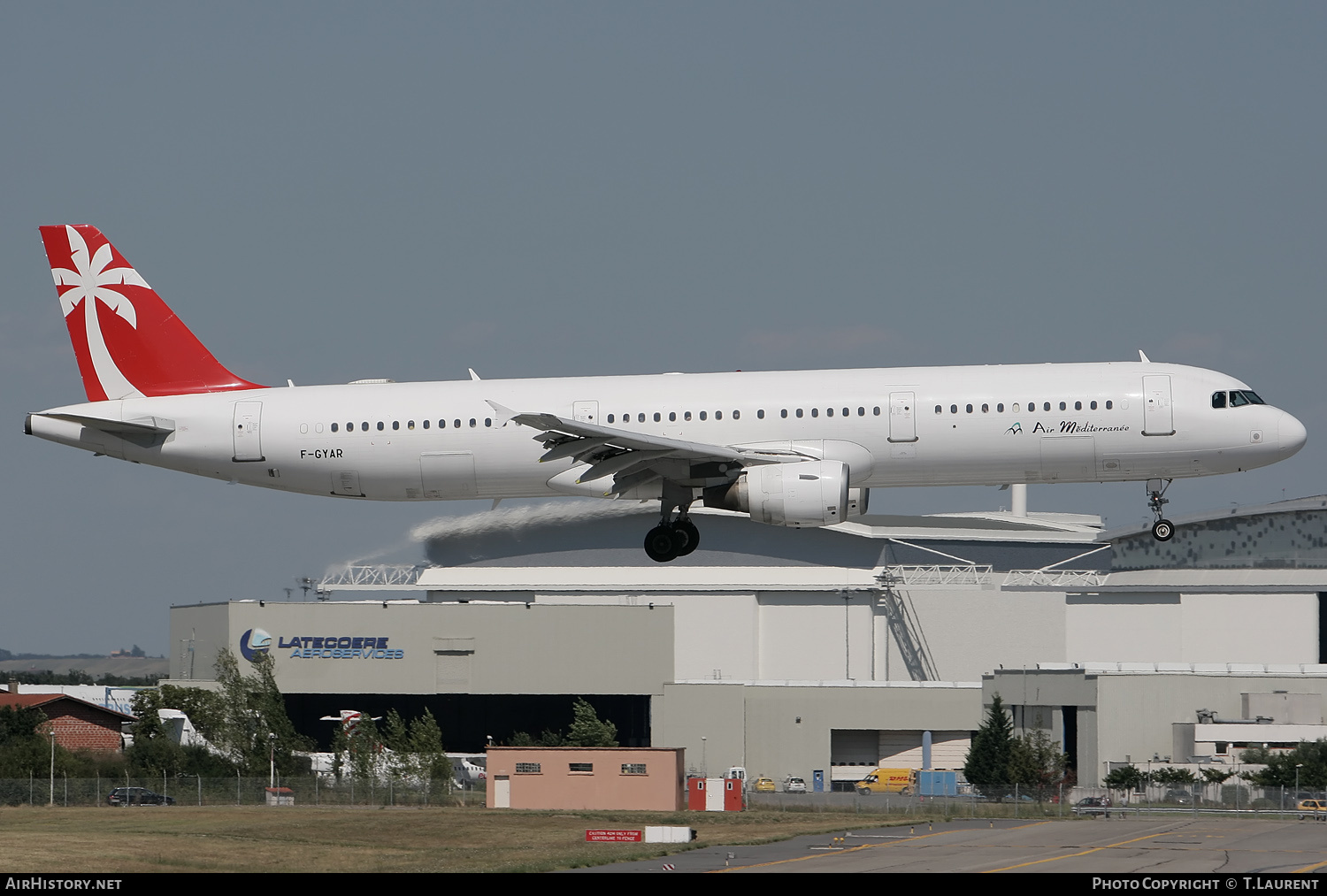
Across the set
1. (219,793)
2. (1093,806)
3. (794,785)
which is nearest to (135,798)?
(219,793)

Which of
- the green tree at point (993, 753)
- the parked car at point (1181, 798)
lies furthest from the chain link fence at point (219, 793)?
the parked car at point (1181, 798)

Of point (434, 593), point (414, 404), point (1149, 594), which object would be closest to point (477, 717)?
point (434, 593)

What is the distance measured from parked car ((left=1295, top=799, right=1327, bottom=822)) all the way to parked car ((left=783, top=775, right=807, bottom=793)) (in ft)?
117

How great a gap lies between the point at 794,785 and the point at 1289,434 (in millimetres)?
63306

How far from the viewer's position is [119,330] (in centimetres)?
4591

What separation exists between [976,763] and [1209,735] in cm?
1195

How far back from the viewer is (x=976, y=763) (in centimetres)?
9025

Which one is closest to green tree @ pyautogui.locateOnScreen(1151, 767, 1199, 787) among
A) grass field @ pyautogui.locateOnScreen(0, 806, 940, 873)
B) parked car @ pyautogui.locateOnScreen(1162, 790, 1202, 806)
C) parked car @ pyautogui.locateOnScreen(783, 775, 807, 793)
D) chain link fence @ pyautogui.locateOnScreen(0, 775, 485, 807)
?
parked car @ pyautogui.locateOnScreen(1162, 790, 1202, 806)

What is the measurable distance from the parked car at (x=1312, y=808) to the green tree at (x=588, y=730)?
40.2m

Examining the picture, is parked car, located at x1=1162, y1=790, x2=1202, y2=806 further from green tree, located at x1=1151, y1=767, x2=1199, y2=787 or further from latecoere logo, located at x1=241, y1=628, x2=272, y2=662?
latecoere logo, located at x1=241, y1=628, x2=272, y2=662

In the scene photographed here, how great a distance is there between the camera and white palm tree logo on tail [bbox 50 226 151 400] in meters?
45.8

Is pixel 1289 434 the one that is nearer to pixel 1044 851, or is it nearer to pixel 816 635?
pixel 1044 851

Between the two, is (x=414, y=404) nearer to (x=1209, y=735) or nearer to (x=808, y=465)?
(x=808, y=465)

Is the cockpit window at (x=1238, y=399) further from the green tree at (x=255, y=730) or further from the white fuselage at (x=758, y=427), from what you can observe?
the green tree at (x=255, y=730)
